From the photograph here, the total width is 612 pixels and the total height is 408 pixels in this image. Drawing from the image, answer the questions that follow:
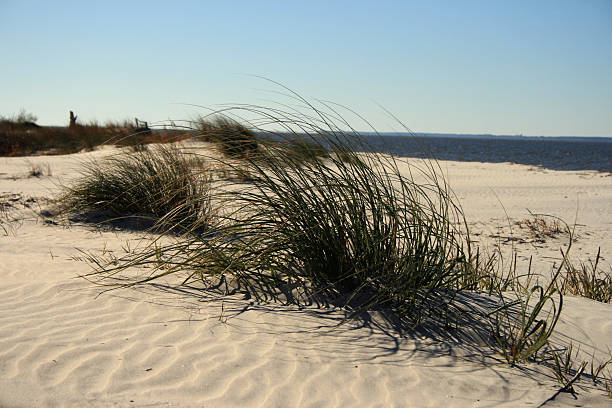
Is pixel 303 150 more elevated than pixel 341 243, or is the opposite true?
pixel 303 150

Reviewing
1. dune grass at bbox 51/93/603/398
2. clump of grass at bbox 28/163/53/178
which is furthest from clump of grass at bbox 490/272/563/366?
clump of grass at bbox 28/163/53/178

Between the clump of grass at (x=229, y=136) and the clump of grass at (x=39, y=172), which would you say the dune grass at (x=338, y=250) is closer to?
the clump of grass at (x=229, y=136)

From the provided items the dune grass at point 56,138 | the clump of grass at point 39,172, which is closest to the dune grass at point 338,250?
the clump of grass at point 39,172

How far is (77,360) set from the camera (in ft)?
7.79

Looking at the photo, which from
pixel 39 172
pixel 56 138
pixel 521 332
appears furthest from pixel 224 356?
pixel 56 138

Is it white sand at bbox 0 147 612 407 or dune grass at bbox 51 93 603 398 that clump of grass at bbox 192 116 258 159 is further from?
white sand at bbox 0 147 612 407

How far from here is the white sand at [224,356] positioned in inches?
86.4

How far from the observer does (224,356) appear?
8.20ft

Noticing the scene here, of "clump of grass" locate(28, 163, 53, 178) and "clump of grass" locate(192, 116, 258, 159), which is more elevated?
"clump of grass" locate(192, 116, 258, 159)

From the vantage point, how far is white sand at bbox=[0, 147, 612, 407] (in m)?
2.20

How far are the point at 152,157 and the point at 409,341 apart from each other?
455cm

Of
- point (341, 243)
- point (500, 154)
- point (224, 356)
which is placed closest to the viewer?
point (224, 356)

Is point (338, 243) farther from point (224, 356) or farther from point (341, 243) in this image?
point (224, 356)

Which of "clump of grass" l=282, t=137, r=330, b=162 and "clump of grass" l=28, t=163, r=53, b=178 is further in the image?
"clump of grass" l=28, t=163, r=53, b=178
